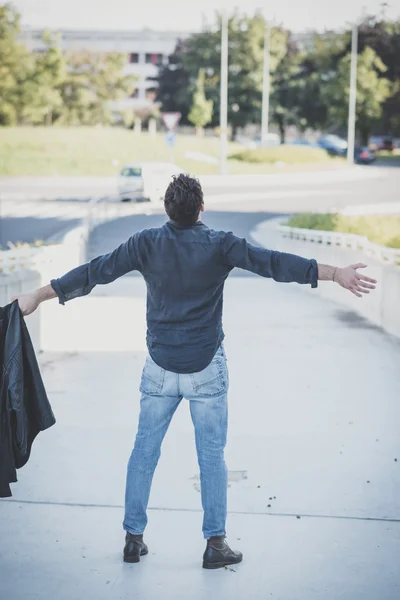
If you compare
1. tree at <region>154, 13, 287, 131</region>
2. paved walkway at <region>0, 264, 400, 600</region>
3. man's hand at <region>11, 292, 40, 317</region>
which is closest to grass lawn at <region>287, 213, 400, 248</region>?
paved walkway at <region>0, 264, 400, 600</region>

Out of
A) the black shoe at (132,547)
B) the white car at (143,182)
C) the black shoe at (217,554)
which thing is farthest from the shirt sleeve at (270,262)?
the white car at (143,182)

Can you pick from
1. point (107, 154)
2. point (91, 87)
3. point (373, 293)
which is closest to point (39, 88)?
point (107, 154)

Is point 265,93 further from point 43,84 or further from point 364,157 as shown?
point 43,84

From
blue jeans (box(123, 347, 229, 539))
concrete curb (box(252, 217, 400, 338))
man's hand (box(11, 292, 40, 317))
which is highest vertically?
man's hand (box(11, 292, 40, 317))

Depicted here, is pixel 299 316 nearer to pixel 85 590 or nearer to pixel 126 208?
pixel 85 590

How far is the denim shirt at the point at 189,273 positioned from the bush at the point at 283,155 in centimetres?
5185

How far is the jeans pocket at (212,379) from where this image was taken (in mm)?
4406

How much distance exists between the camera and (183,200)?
434 centimetres

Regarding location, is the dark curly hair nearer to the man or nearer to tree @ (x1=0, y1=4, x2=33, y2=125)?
the man

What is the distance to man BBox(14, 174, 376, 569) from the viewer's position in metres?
4.33

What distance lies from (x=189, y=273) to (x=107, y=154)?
50.9 m

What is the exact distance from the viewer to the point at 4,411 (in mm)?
4418

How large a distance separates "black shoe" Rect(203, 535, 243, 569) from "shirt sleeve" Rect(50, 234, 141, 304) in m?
1.27

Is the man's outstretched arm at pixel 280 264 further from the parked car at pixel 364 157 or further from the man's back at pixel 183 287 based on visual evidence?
the parked car at pixel 364 157
